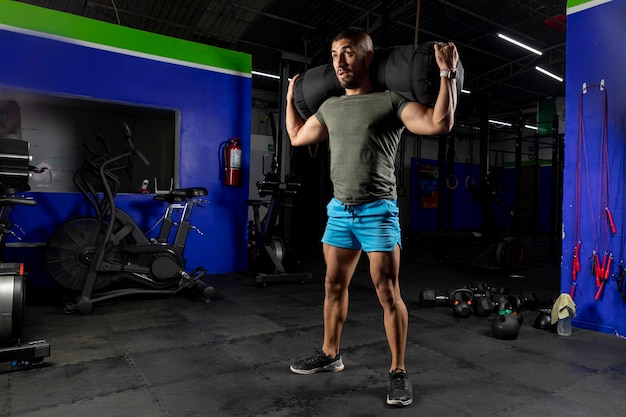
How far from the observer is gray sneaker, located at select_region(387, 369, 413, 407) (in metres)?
1.81

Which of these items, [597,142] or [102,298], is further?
[102,298]

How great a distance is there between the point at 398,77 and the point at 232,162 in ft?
11.4

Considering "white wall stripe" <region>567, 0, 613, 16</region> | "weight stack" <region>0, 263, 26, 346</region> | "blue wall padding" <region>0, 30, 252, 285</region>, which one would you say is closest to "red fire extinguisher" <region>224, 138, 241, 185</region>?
"blue wall padding" <region>0, 30, 252, 285</region>

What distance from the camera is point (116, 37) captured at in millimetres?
4395

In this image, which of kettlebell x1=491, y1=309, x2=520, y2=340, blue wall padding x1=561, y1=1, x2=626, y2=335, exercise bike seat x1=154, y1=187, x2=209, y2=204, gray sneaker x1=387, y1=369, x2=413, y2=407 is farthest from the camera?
exercise bike seat x1=154, y1=187, x2=209, y2=204

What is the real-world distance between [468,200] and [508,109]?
3176 millimetres

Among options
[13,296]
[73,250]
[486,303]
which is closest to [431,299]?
[486,303]

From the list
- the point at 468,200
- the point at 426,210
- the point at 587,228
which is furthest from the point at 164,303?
the point at 468,200

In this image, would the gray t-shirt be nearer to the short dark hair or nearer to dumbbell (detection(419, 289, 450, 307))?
the short dark hair

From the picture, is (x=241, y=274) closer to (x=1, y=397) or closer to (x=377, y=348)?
(x=377, y=348)

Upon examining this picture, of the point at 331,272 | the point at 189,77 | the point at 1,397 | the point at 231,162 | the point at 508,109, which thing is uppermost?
the point at 508,109

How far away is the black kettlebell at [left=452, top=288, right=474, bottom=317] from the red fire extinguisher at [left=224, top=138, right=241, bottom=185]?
8.95 ft

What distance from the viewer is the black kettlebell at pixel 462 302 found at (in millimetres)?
3371

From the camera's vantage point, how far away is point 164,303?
368cm
